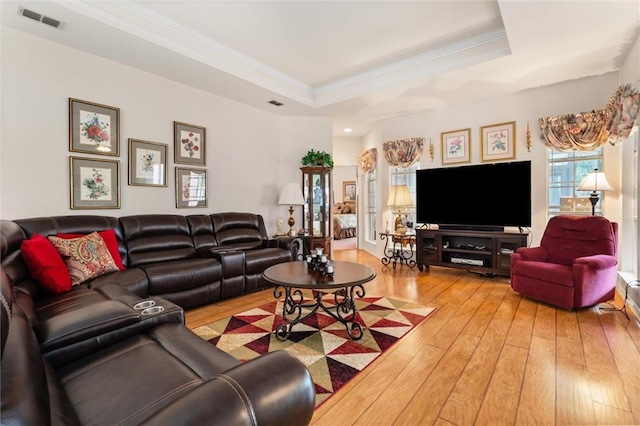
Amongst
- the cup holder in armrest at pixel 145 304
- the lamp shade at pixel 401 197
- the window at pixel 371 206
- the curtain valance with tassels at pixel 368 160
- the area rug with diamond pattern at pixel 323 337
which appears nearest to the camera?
the cup holder in armrest at pixel 145 304

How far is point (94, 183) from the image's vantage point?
11.4 feet

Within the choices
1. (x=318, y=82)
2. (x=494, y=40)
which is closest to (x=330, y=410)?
(x=494, y=40)

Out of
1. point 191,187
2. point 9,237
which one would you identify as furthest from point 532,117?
point 9,237

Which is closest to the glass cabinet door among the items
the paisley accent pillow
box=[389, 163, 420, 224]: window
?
box=[389, 163, 420, 224]: window

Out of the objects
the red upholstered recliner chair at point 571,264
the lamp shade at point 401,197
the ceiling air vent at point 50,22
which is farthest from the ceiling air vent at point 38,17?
the red upholstered recliner chair at point 571,264

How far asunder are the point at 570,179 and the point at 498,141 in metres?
1.06

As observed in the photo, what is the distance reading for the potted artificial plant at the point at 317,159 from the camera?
5465 mm

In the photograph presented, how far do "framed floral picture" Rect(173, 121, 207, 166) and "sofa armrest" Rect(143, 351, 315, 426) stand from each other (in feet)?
12.8

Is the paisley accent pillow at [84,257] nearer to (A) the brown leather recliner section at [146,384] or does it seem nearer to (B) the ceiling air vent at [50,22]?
(A) the brown leather recliner section at [146,384]

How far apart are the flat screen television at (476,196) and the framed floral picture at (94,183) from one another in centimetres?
425

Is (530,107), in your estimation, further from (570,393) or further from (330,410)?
(330,410)

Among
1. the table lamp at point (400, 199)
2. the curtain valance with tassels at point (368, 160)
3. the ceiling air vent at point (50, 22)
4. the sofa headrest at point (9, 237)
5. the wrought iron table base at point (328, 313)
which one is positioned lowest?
the wrought iron table base at point (328, 313)

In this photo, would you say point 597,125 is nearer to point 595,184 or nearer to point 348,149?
point 595,184

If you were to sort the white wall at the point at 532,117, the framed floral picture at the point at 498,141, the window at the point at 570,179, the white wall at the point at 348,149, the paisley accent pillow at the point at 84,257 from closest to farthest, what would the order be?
the paisley accent pillow at the point at 84,257, the white wall at the point at 532,117, the window at the point at 570,179, the framed floral picture at the point at 498,141, the white wall at the point at 348,149
